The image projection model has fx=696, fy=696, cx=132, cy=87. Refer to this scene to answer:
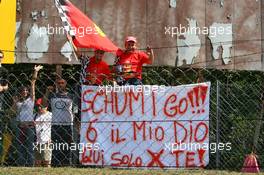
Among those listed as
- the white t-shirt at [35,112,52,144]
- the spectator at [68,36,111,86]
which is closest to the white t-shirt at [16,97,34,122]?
the white t-shirt at [35,112,52,144]

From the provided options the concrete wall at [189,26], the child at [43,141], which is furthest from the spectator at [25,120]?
the concrete wall at [189,26]

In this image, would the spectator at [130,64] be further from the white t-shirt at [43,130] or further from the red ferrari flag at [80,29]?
the white t-shirt at [43,130]

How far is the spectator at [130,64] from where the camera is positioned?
957 cm

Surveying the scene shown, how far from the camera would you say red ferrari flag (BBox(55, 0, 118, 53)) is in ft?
33.1

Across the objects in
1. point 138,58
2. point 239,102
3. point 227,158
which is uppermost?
point 138,58

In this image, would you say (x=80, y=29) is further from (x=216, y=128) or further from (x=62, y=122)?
(x=216, y=128)

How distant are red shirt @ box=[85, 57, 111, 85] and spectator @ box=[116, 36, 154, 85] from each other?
18cm

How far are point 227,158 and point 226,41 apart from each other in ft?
16.2

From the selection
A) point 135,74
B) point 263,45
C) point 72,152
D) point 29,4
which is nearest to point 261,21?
point 263,45

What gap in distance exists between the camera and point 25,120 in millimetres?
9977

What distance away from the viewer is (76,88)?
9484 mm

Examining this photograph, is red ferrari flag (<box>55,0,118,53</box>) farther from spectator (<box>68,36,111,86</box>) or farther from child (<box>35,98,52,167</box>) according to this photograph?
child (<box>35,98,52,167</box>)

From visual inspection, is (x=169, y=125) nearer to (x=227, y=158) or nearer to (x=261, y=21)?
(x=227, y=158)

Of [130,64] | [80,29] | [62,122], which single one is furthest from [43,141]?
[80,29]
